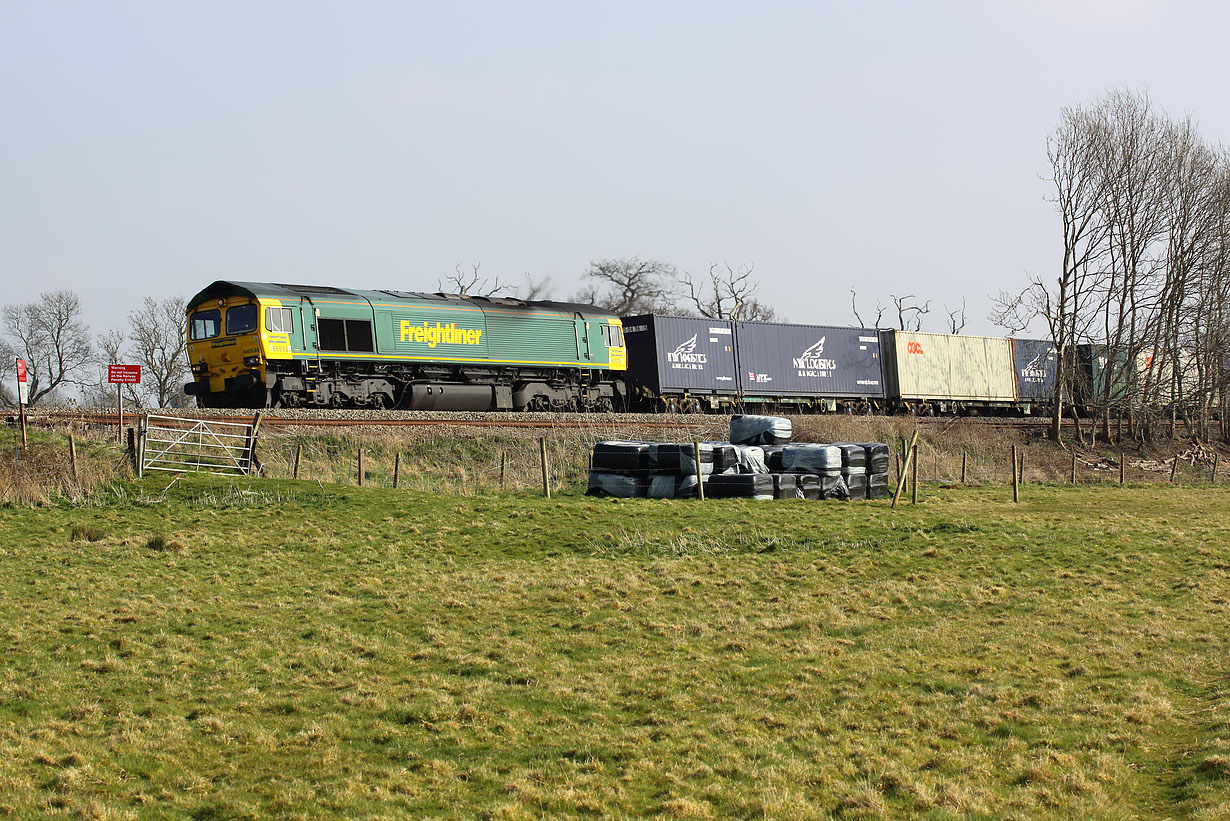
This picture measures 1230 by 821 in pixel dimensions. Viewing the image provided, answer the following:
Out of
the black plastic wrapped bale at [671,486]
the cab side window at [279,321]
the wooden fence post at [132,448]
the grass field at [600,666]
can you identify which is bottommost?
the grass field at [600,666]

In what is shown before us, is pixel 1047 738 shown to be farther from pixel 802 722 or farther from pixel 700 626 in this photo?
pixel 700 626

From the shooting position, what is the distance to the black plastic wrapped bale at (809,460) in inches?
930

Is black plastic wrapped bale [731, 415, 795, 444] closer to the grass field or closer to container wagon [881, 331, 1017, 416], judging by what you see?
the grass field

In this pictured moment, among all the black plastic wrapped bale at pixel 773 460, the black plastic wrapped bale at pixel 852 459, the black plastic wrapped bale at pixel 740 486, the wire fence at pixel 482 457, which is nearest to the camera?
the wire fence at pixel 482 457

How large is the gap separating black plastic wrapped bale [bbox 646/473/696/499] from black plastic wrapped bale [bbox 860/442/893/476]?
14.7 ft

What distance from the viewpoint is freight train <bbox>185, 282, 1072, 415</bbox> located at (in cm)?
2938

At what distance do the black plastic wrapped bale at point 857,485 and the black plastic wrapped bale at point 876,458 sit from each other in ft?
0.92

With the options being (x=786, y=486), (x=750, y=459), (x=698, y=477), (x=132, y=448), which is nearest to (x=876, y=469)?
(x=786, y=486)

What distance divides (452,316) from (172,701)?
922 inches

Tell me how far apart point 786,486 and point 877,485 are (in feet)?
9.82

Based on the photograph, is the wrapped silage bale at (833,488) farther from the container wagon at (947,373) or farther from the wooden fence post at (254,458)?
the container wagon at (947,373)

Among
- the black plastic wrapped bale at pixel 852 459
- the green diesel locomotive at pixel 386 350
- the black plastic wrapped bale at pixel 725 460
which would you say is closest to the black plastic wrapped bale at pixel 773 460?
the black plastic wrapped bale at pixel 725 460

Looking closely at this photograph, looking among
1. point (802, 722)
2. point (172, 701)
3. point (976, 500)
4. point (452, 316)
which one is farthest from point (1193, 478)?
point (172, 701)

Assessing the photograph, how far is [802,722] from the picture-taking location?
8.93m
